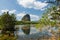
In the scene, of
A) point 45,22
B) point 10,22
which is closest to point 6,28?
point 10,22

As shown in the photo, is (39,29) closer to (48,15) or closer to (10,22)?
(48,15)

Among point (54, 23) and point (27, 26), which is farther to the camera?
point (27, 26)

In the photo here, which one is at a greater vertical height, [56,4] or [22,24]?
[56,4]

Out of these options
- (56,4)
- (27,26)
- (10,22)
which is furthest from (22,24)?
(56,4)

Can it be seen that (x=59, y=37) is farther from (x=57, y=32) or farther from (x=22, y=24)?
(x=22, y=24)

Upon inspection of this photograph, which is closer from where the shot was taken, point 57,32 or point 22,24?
point 57,32

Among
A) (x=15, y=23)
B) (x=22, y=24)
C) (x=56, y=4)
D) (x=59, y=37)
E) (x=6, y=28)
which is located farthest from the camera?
(x=22, y=24)

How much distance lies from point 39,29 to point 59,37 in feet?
6.45

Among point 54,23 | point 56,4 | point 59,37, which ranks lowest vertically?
point 59,37

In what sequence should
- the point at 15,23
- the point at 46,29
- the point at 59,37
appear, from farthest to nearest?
the point at 15,23 < the point at 46,29 < the point at 59,37

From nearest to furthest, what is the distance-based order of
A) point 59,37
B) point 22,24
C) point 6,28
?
point 59,37
point 6,28
point 22,24

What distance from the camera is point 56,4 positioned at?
1388 centimetres

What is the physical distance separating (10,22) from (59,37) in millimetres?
7412

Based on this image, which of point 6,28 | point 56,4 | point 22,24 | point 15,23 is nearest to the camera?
point 56,4
